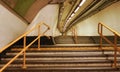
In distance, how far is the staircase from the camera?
15.4ft

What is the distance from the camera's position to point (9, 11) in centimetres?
450

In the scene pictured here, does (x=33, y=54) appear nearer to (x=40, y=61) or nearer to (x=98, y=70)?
(x=40, y=61)

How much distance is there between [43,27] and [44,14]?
53 centimetres

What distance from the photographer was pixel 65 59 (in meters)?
5.45

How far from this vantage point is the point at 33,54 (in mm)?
5805

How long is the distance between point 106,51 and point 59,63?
1.42 metres

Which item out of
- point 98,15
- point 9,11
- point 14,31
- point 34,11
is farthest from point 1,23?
point 98,15

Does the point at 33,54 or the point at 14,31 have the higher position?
the point at 14,31

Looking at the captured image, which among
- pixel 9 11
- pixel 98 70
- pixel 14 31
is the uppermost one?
pixel 9 11

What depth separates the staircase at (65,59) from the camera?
4.70m

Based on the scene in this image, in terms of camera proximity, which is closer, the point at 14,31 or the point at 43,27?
the point at 14,31

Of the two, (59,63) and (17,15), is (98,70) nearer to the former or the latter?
(59,63)

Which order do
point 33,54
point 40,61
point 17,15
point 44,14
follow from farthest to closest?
point 44,14 → point 33,54 → point 40,61 → point 17,15

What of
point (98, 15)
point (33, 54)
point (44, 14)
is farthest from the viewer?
point (98, 15)
